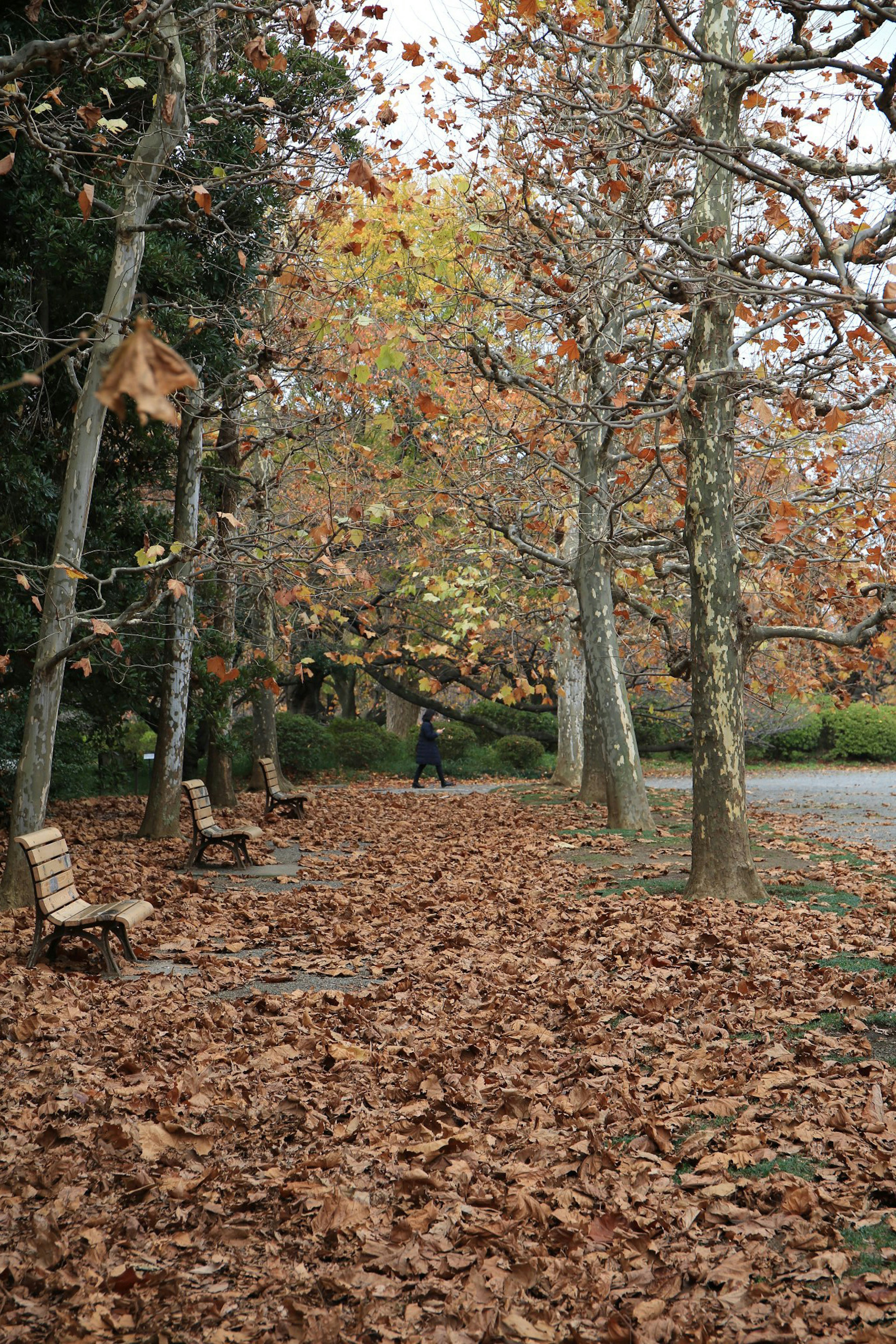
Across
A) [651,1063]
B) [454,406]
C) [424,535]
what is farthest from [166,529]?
[651,1063]

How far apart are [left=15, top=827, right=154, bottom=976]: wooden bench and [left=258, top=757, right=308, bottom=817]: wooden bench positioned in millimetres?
8561

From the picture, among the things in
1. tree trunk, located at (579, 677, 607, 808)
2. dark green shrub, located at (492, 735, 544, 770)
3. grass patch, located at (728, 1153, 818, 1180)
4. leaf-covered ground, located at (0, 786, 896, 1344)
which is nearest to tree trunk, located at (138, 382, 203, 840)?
leaf-covered ground, located at (0, 786, 896, 1344)

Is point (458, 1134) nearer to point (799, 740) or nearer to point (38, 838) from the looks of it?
point (38, 838)

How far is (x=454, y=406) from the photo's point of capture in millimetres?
18062

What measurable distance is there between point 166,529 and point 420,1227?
1180 centimetres

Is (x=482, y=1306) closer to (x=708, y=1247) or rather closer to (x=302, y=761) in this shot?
(x=708, y=1247)

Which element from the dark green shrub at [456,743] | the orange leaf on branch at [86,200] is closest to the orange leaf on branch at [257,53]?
the orange leaf on branch at [86,200]

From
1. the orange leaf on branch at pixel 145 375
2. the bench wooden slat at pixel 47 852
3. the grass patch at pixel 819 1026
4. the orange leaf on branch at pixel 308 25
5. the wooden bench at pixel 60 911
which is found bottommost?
the grass patch at pixel 819 1026

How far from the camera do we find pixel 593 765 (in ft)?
59.4

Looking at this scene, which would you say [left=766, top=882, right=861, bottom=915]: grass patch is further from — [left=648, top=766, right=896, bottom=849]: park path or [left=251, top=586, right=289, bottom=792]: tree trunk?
[left=251, top=586, right=289, bottom=792]: tree trunk

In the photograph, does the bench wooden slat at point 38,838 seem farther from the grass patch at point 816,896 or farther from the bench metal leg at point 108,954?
the grass patch at point 816,896

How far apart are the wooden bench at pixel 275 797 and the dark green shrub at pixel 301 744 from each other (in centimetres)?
748

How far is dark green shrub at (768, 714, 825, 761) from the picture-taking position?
1276 inches

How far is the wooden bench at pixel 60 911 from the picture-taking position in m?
6.68
